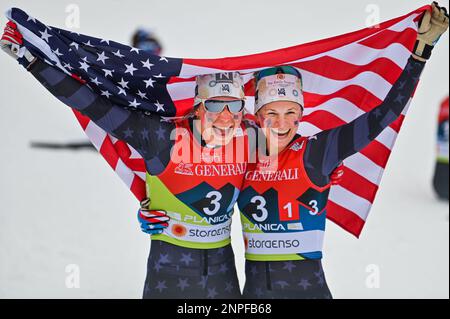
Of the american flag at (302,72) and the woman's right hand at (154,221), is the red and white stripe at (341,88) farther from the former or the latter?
the woman's right hand at (154,221)

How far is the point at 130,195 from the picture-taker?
11.8 m

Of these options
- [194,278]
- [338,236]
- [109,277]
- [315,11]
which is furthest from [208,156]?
[315,11]

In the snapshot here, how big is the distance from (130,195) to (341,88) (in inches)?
279

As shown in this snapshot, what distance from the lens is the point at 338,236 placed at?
9828 millimetres

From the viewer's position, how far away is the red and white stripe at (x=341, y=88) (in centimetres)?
479

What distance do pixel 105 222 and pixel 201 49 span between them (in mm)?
9995

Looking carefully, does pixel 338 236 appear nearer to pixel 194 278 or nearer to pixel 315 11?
pixel 194 278

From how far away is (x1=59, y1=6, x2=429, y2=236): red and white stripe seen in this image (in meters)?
4.79

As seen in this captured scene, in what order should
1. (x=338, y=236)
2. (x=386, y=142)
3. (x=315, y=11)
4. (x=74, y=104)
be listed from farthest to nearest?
(x=315, y=11) → (x=338, y=236) → (x=386, y=142) → (x=74, y=104)

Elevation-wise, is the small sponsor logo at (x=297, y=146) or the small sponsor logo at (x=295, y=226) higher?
the small sponsor logo at (x=297, y=146)

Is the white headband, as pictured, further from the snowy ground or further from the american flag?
the snowy ground

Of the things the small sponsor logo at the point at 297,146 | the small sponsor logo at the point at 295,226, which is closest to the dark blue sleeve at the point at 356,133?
the small sponsor logo at the point at 297,146

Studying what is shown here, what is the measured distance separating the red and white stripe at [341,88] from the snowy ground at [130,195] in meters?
2.47

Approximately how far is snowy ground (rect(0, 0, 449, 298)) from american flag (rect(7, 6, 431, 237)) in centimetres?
256
